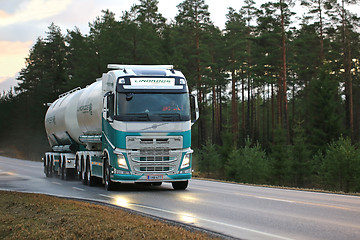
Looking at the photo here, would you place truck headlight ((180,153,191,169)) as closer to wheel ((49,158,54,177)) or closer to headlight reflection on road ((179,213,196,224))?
headlight reflection on road ((179,213,196,224))

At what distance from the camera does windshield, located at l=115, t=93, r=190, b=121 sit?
58.0 ft

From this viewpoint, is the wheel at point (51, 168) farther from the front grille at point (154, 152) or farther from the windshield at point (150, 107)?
the front grille at point (154, 152)

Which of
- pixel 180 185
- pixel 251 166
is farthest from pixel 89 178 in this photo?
pixel 251 166

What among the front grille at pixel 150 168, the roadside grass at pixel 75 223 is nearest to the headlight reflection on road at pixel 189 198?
the front grille at pixel 150 168

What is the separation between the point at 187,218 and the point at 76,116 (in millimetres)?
13287

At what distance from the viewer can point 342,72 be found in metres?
61.9

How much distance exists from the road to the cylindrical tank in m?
3.03

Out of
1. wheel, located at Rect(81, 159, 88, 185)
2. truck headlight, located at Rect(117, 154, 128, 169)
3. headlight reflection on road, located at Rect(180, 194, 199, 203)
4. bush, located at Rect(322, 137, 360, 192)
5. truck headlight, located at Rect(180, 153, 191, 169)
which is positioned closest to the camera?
headlight reflection on road, located at Rect(180, 194, 199, 203)

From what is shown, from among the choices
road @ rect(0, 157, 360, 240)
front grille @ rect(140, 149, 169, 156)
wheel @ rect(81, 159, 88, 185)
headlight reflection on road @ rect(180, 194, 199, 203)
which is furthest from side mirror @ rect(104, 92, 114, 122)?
wheel @ rect(81, 159, 88, 185)

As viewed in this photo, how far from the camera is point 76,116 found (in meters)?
24.1

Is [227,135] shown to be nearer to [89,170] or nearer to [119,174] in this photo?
[89,170]

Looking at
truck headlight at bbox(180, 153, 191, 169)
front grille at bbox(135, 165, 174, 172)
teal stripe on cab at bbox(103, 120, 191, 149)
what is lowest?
front grille at bbox(135, 165, 174, 172)

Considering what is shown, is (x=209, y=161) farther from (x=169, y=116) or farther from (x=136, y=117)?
(x=136, y=117)

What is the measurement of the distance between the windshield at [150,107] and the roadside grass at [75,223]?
11.8 ft
